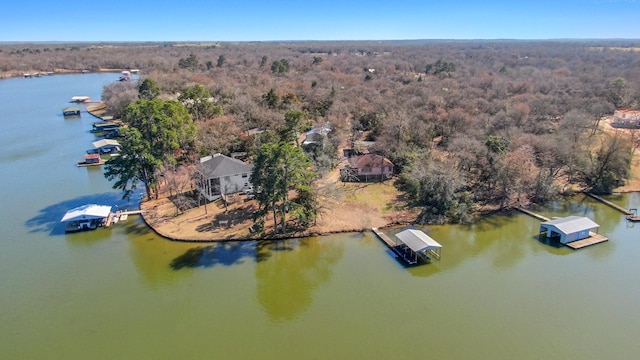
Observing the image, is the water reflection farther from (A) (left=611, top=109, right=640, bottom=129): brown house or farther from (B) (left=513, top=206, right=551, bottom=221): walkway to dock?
(A) (left=611, top=109, right=640, bottom=129): brown house

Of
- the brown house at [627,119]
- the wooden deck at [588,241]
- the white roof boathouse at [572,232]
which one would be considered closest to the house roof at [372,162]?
the white roof boathouse at [572,232]

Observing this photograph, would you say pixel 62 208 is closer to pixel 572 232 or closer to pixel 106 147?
pixel 106 147

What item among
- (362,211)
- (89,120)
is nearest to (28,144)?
(89,120)

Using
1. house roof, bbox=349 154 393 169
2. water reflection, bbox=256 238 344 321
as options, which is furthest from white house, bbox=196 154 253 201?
house roof, bbox=349 154 393 169

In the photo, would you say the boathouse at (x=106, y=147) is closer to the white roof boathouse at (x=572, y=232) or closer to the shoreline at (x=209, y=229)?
the shoreline at (x=209, y=229)

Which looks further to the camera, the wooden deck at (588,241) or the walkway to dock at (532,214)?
the walkway to dock at (532,214)

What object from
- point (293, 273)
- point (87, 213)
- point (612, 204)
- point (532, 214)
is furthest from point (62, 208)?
point (612, 204)
